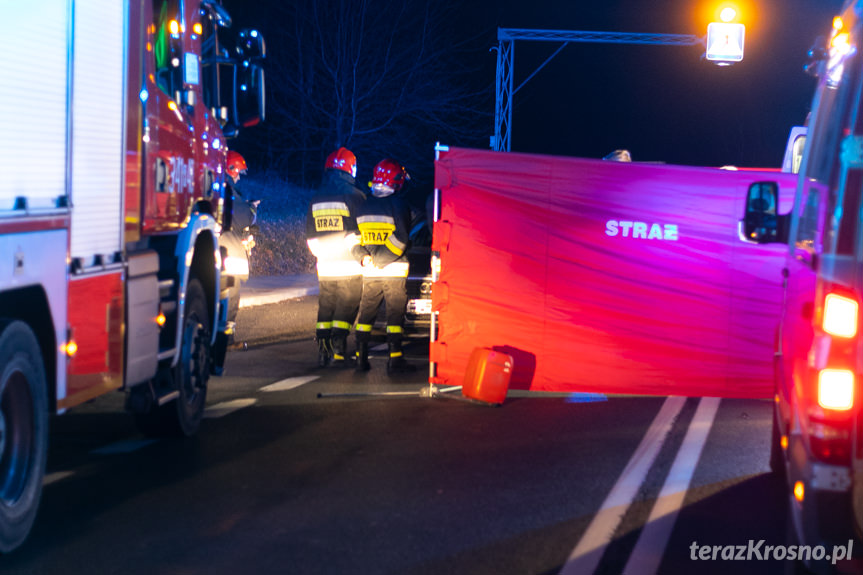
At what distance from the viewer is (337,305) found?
39.7 ft

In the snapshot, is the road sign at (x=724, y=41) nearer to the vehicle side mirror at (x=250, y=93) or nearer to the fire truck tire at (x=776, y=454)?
the vehicle side mirror at (x=250, y=93)

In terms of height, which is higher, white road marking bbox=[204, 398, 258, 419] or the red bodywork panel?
the red bodywork panel

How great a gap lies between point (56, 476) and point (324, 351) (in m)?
5.12

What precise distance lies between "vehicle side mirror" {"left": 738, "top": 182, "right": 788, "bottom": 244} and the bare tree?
25.6m

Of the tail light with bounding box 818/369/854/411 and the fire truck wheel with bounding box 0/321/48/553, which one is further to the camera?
the fire truck wheel with bounding box 0/321/48/553

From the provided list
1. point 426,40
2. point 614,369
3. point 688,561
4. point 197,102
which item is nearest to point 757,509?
point 688,561

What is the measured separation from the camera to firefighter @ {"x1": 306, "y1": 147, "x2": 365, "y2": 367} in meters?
12.0

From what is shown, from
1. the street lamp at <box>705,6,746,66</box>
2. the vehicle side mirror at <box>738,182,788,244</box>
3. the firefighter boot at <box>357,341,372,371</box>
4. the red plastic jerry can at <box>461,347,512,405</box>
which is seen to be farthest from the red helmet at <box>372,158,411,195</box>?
the street lamp at <box>705,6,746,66</box>

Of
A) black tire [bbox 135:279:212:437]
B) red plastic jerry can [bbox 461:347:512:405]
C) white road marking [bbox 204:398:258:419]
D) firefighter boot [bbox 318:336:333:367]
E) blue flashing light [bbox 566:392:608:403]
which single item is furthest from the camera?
firefighter boot [bbox 318:336:333:367]

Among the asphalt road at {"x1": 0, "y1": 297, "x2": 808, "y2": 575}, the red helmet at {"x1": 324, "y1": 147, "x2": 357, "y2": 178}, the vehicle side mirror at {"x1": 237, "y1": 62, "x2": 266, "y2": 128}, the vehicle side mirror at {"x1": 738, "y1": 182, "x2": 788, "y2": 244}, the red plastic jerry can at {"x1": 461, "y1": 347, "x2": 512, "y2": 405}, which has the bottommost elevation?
the asphalt road at {"x1": 0, "y1": 297, "x2": 808, "y2": 575}

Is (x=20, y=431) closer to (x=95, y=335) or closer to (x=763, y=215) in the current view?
(x=95, y=335)

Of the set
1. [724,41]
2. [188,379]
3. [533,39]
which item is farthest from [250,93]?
[533,39]
